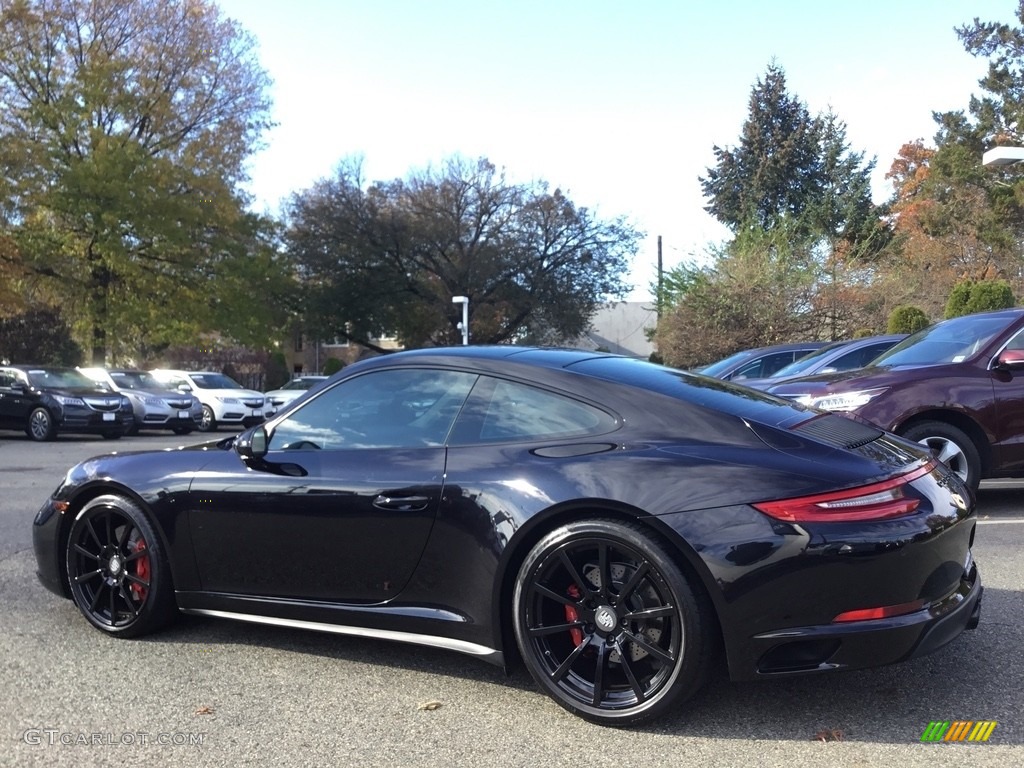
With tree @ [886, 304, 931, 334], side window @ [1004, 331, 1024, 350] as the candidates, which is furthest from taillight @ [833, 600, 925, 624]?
tree @ [886, 304, 931, 334]

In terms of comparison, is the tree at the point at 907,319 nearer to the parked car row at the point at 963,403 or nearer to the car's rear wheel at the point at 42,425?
the parked car row at the point at 963,403

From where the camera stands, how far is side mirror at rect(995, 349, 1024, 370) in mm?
6938

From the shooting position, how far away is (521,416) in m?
3.69

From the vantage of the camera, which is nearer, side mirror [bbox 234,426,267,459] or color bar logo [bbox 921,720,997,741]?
color bar logo [bbox 921,720,997,741]

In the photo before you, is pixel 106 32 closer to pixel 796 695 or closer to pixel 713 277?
pixel 713 277

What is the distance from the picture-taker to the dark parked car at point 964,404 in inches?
274

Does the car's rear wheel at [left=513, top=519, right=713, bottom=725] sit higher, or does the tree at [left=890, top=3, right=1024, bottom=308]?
the tree at [left=890, top=3, right=1024, bottom=308]

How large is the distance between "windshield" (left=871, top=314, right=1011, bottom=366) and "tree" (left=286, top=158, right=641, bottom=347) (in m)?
38.4

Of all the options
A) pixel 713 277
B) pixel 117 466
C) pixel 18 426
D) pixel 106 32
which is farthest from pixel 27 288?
pixel 117 466

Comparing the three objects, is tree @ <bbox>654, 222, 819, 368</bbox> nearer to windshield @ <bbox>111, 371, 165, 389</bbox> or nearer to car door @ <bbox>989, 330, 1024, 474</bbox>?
windshield @ <bbox>111, 371, 165, 389</bbox>

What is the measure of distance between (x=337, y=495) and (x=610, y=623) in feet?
4.04

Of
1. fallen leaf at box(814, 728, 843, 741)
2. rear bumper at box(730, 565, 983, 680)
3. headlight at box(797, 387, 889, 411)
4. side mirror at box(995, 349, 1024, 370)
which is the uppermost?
side mirror at box(995, 349, 1024, 370)

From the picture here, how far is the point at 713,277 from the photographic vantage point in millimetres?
28609

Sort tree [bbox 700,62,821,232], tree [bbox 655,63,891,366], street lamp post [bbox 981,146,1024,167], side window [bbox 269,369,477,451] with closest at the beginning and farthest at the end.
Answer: side window [bbox 269,369,477,451]
street lamp post [bbox 981,146,1024,167]
tree [bbox 655,63,891,366]
tree [bbox 700,62,821,232]
